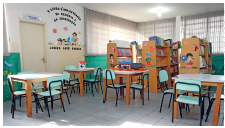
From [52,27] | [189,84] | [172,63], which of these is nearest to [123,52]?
[172,63]

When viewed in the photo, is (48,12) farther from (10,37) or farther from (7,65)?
(7,65)

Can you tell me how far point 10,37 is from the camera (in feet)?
16.0

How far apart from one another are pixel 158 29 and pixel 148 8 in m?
2.38

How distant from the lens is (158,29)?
955 cm

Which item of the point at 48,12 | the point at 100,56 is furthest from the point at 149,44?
the point at 48,12

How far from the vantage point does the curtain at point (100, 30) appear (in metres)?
7.20

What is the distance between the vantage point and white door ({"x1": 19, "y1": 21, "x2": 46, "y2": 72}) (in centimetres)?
528

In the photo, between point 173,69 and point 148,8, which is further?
point 148,8

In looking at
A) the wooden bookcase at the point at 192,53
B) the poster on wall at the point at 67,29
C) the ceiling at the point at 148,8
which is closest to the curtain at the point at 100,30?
the ceiling at the point at 148,8

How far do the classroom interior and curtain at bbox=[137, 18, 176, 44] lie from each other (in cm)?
6

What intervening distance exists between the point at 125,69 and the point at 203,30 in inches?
230

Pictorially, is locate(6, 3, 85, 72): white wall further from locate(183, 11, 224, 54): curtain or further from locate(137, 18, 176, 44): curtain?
locate(183, 11, 224, 54): curtain

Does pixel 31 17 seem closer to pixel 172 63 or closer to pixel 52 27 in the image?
pixel 52 27

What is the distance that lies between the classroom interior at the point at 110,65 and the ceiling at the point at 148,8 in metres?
0.04
